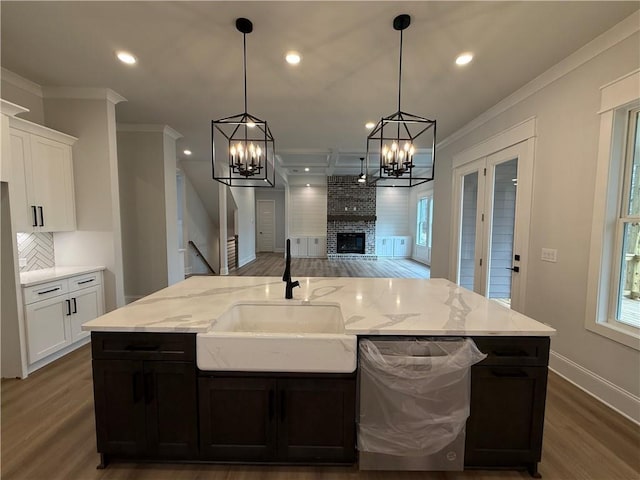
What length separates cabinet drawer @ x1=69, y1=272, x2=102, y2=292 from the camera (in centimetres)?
285

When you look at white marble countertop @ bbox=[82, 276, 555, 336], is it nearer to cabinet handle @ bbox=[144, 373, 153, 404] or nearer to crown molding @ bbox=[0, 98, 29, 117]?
cabinet handle @ bbox=[144, 373, 153, 404]

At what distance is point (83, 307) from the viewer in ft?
9.77

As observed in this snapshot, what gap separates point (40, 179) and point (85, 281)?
110 centimetres

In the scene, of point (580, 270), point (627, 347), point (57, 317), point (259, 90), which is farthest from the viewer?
point (259, 90)

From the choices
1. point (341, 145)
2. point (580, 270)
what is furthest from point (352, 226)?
point (580, 270)

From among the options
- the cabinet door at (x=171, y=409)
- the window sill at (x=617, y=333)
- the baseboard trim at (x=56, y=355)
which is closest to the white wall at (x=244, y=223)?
the baseboard trim at (x=56, y=355)

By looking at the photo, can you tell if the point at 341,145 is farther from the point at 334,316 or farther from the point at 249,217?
the point at 249,217

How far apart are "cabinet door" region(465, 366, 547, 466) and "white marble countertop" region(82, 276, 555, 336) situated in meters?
0.24

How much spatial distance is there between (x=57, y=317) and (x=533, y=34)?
4.82 m

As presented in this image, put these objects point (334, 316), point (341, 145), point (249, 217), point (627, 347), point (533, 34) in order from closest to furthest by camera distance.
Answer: point (334, 316)
point (627, 347)
point (533, 34)
point (341, 145)
point (249, 217)

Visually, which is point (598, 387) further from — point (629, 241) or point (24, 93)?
point (24, 93)

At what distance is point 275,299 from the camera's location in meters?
1.91

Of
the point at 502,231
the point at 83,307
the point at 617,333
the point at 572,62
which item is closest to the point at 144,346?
the point at 83,307

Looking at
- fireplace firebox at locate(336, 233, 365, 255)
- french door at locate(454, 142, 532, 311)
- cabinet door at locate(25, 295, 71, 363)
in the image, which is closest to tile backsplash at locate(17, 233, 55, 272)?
cabinet door at locate(25, 295, 71, 363)
